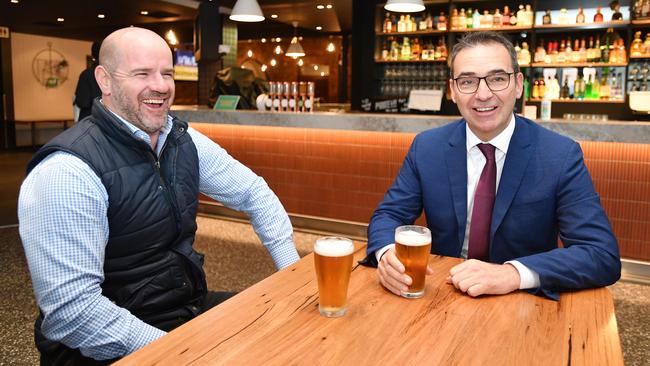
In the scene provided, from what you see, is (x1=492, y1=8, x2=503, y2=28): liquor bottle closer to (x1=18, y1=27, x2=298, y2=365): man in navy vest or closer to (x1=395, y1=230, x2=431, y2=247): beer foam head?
(x1=18, y1=27, x2=298, y2=365): man in navy vest

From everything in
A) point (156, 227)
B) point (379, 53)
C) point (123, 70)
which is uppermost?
point (379, 53)

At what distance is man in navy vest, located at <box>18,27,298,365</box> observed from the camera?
1316 millimetres

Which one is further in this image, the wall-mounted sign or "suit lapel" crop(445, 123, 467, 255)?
the wall-mounted sign

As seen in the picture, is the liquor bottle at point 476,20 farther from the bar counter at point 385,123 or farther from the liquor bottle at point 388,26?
the bar counter at point 385,123

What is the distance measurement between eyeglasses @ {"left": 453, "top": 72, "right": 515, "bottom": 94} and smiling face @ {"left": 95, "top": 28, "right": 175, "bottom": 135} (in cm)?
91

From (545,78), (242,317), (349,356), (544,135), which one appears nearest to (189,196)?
(242,317)

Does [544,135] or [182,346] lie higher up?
[544,135]

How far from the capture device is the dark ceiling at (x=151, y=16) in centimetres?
952

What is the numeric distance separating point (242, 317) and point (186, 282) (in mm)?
598

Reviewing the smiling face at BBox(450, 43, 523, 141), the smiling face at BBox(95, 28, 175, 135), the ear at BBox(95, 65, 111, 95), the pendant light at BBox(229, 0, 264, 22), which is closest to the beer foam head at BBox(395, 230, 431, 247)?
the smiling face at BBox(450, 43, 523, 141)

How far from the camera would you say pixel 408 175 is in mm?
1866

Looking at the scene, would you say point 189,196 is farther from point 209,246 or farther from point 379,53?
point 379,53

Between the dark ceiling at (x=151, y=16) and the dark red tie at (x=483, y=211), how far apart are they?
7680 millimetres

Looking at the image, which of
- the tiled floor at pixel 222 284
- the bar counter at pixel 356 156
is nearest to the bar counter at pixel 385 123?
the bar counter at pixel 356 156
